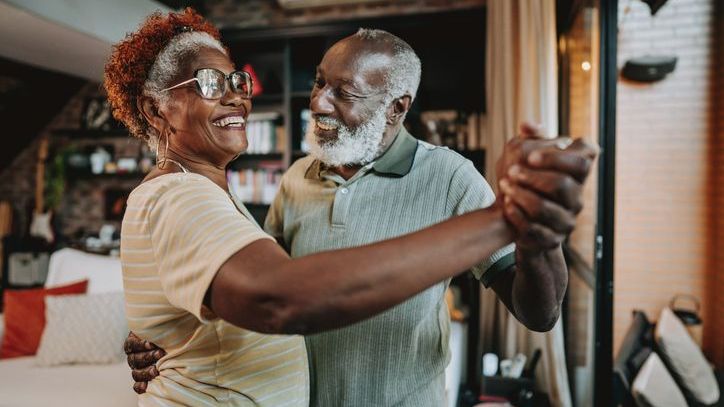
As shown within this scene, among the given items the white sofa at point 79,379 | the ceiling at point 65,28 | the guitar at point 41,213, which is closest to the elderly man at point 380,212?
the white sofa at point 79,379

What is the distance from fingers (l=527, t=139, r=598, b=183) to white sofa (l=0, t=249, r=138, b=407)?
235 cm

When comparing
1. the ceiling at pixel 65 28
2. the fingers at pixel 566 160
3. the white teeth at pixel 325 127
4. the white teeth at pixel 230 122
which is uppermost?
the ceiling at pixel 65 28

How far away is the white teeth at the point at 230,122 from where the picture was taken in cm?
97

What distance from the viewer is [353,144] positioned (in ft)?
4.16

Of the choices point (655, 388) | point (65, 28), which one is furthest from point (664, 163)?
point (65, 28)

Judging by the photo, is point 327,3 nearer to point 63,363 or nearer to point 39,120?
point 63,363

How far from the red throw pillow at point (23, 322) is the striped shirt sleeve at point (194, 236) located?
9.11 feet

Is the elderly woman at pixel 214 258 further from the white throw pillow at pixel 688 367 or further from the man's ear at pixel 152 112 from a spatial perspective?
the white throw pillow at pixel 688 367

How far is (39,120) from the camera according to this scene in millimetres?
5855

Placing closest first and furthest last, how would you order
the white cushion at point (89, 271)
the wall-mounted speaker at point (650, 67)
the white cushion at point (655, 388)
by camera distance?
the white cushion at point (655, 388)
the white cushion at point (89, 271)
the wall-mounted speaker at point (650, 67)

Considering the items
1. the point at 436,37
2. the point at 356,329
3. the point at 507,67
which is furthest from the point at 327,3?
the point at 356,329

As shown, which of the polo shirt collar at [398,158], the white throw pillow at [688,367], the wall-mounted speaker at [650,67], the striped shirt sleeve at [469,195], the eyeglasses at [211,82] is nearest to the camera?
the eyeglasses at [211,82]

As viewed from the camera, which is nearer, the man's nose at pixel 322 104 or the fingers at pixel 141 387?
the fingers at pixel 141 387

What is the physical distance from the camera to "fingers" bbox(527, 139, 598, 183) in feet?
1.80
